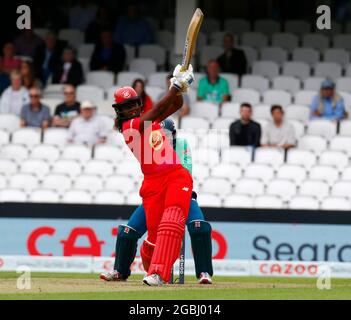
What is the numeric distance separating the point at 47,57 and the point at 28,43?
0.82 metres

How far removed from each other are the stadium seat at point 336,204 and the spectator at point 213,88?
3.24 metres

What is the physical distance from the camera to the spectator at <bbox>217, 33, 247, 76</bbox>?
68.1ft

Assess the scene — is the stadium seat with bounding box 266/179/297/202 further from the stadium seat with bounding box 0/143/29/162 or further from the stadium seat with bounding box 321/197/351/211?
the stadium seat with bounding box 0/143/29/162

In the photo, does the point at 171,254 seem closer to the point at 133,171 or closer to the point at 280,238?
the point at 280,238

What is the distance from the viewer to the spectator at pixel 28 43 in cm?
2205

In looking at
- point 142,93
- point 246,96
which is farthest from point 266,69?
point 142,93

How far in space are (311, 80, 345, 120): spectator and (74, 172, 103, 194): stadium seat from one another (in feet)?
12.0

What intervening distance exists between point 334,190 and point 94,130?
3986mm

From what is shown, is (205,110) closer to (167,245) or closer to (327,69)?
(327,69)

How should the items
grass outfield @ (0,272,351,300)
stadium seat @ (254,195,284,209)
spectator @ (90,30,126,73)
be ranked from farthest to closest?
spectator @ (90,30,126,73), stadium seat @ (254,195,284,209), grass outfield @ (0,272,351,300)

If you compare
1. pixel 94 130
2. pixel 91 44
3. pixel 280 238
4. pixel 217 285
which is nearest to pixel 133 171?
pixel 94 130

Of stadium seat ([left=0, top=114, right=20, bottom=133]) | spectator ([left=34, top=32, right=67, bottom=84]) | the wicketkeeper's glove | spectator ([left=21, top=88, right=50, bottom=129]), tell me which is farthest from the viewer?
spectator ([left=34, top=32, right=67, bottom=84])

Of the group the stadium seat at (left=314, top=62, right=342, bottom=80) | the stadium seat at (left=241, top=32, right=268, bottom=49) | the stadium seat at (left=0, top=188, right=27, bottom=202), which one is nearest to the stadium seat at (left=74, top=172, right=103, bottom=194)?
the stadium seat at (left=0, top=188, right=27, bottom=202)

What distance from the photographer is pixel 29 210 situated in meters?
17.0
